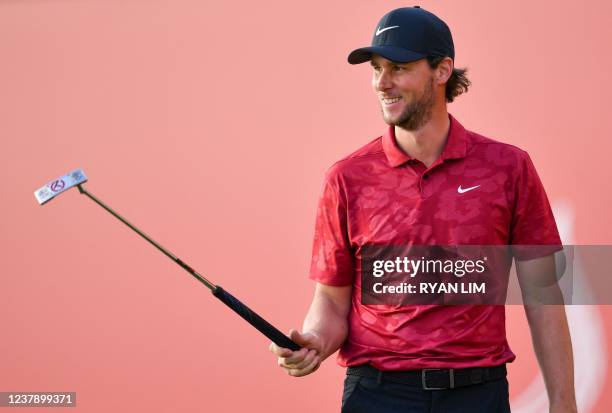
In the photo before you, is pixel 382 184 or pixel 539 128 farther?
pixel 539 128

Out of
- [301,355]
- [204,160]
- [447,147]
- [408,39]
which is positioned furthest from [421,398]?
[204,160]

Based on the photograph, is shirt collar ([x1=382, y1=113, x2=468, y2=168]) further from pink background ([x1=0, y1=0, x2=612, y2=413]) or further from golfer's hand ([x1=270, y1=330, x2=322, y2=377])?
pink background ([x1=0, y1=0, x2=612, y2=413])

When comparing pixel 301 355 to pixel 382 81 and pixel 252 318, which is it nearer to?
pixel 252 318

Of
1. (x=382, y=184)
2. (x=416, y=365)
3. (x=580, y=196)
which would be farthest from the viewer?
(x=580, y=196)

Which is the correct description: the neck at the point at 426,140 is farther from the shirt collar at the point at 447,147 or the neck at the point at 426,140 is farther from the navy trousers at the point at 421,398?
the navy trousers at the point at 421,398

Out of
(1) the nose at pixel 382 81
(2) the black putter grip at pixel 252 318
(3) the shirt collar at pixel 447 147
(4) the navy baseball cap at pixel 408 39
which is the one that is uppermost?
(4) the navy baseball cap at pixel 408 39

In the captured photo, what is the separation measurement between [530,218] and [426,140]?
31cm

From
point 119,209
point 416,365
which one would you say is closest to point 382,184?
point 416,365

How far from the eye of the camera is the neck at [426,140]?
2.29 m

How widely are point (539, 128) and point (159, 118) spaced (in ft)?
4.47

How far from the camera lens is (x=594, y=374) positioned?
10.2 ft

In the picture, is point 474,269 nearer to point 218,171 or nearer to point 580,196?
point 580,196

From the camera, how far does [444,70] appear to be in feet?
7.72

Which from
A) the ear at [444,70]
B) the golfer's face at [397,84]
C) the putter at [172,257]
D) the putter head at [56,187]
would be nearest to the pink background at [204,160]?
the ear at [444,70]
